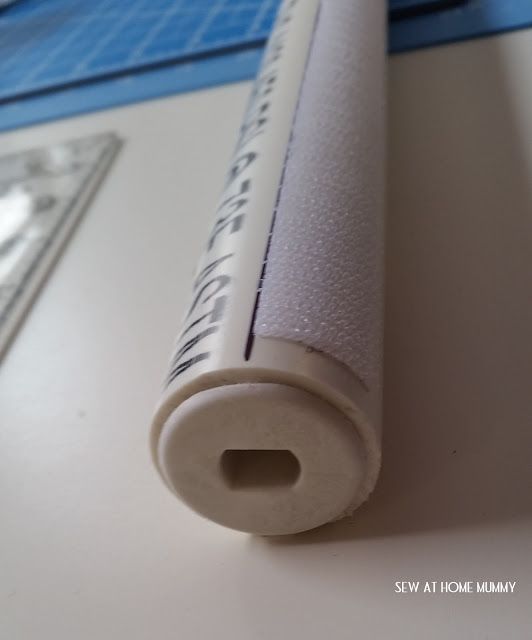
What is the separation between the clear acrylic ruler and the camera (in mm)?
587

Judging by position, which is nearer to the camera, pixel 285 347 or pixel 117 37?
pixel 285 347

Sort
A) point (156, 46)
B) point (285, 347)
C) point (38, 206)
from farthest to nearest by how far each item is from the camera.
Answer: point (156, 46) → point (38, 206) → point (285, 347)

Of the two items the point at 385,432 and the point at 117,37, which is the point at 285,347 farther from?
the point at 117,37

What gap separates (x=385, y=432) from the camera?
378 mm

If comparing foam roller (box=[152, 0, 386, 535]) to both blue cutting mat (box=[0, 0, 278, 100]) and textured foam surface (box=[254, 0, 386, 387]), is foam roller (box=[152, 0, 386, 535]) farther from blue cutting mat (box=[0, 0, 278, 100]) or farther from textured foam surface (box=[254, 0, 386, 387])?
blue cutting mat (box=[0, 0, 278, 100])

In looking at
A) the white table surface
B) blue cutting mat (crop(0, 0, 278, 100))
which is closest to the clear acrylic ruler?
the white table surface

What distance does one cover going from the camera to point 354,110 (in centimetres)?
44

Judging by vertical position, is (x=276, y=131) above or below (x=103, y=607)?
above

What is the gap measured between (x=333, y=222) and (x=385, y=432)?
139 millimetres

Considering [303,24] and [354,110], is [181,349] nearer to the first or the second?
[354,110]

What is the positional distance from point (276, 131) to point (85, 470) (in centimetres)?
28

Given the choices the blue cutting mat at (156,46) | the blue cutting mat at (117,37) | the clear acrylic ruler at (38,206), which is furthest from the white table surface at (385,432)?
the blue cutting mat at (117,37)

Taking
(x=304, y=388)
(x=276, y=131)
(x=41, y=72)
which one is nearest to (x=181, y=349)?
(x=304, y=388)

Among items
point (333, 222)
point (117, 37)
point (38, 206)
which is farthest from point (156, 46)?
point (333, 222)
